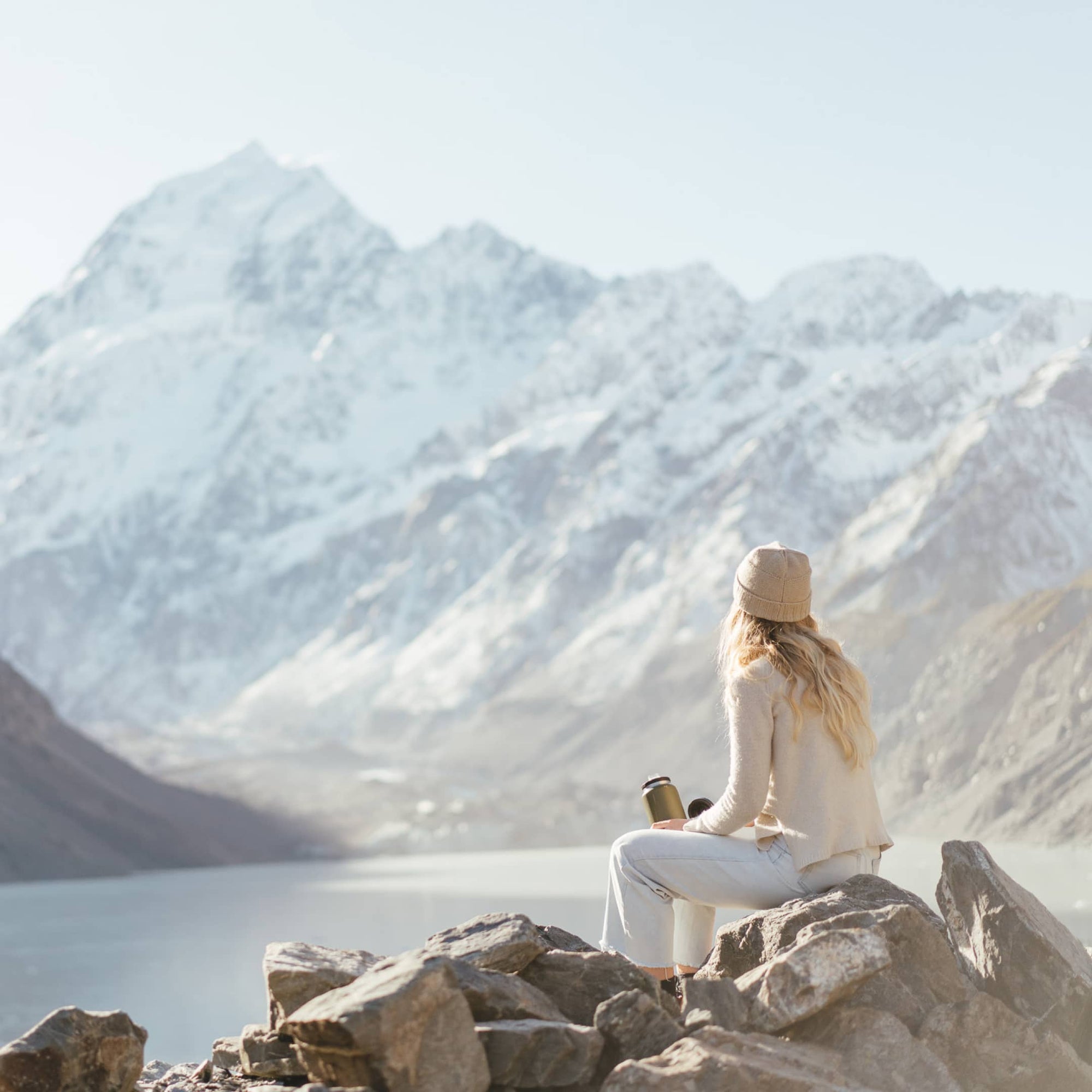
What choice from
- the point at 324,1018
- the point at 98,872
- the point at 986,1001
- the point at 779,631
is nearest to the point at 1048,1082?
the point at 986,1001

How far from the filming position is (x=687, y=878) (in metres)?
6.36

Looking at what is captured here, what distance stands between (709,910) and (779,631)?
4.02ft

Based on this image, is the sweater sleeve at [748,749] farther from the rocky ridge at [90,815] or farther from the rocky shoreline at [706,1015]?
the rocky ridge at [90,815]

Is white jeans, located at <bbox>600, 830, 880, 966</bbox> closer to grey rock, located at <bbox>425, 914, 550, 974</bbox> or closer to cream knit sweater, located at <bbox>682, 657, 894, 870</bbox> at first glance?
cream knit sweater, located at <bbox>682, 657, 894, 870</bbox>

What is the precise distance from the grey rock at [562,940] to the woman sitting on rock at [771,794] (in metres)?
0.63

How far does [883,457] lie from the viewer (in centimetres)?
18750

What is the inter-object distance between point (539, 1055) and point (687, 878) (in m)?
0.98

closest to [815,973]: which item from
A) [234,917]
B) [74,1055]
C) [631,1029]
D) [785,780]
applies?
[631,1029]

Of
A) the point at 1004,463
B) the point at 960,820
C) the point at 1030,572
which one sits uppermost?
the point at 1004,463

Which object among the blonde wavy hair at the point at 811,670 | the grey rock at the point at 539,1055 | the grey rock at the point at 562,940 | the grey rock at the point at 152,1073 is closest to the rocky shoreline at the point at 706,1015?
the grey rock at the point at 539,1055

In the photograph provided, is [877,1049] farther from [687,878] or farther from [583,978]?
[583,978]

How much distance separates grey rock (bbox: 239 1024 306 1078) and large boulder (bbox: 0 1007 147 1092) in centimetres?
51

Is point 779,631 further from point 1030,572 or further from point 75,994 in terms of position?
point 1030,572

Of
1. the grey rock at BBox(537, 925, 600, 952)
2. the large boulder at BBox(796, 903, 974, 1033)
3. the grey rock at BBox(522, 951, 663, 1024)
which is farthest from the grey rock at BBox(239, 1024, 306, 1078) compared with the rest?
the large boulder at BBox(796, 903, 974, 1033)
